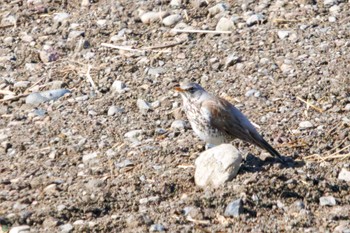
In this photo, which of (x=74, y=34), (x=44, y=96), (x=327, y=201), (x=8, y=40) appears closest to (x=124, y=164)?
(x=327, y=201)

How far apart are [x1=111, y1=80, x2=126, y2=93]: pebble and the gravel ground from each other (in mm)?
68

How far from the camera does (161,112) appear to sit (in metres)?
9.83

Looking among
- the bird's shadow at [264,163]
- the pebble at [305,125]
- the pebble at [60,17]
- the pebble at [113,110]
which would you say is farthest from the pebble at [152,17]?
the bird's shadow at [264,163]

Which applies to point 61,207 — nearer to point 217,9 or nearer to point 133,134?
point 133,134

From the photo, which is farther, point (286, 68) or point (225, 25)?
point (225, 25)

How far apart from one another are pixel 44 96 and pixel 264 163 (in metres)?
3.03

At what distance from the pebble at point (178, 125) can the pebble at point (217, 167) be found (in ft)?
4.11

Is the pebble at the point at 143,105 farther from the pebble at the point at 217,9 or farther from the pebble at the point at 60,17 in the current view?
the pebble at the point at 60,17

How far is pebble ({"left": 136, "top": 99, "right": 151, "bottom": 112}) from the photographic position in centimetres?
988

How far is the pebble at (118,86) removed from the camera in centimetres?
1035

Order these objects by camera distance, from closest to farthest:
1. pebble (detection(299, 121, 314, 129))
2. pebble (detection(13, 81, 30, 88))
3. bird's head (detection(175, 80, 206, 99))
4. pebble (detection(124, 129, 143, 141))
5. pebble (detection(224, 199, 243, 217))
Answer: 1. pebble (detection(224, 199, 243, 217))
2. bird's head (detection(175, 80, 206, 99))
3. pebble (detection(299, 121, 314, 129))
4. pebble (detection(124, 129, 143, 141))
5. pebble (detection(13, 81, 30, 88))

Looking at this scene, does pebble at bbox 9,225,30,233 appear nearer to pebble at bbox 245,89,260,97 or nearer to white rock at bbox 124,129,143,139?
white rock at bbox 124,129,143,139

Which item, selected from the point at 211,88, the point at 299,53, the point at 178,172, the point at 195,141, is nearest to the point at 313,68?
the point at 299,53

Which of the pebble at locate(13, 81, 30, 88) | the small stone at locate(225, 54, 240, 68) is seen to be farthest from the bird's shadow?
the pebble at locate(13, 81, 30, 88)
